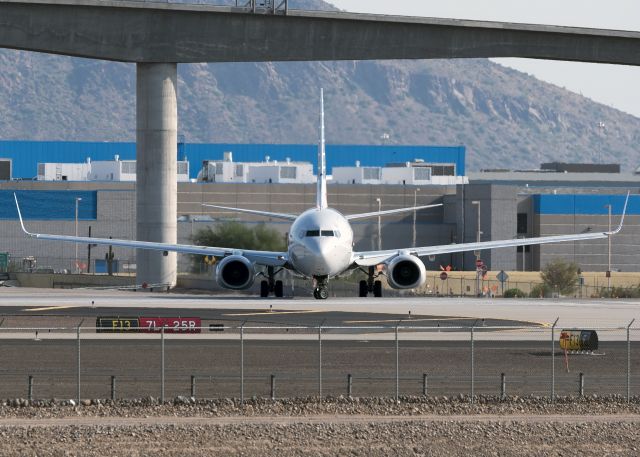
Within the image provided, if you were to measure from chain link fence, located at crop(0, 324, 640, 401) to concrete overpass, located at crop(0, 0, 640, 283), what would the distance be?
31.0 metres

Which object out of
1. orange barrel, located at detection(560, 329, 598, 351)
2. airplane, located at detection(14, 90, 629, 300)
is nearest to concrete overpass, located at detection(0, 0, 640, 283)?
airplane, located at detection(14, 90, 629, 300)

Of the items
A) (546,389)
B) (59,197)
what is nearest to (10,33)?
(546,389)

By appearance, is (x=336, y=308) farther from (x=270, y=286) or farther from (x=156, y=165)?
(x=156, y=165)

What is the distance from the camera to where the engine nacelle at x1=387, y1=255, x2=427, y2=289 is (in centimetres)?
7606

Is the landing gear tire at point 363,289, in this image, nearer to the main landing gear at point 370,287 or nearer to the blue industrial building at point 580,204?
the main landing gear at point 370,287

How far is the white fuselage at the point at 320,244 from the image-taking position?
71.1 meters

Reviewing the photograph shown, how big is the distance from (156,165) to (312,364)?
147ft

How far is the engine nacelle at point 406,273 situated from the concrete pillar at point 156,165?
56.3ft

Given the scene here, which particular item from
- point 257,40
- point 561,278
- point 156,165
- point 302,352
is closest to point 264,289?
point 156,165

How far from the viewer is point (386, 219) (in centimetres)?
14875

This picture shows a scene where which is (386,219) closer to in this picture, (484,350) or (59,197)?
(59,197)

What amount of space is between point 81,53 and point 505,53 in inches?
959

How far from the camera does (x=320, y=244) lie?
70.9m

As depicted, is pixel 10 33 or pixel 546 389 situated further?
pixel 10 33
